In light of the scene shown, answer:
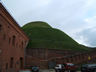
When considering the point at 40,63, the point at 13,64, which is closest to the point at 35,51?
the point at 40,63

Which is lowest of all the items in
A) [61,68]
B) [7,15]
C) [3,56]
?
[61,68]

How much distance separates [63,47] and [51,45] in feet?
13.7

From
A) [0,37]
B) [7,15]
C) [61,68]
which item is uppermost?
[7,15]

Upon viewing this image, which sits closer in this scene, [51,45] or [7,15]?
[7,15]

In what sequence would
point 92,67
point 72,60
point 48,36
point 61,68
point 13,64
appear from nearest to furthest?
point 92,67
point 13,64
point 61,68
point 72,60
point 48,36

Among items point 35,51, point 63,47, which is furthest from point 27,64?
point 63,47

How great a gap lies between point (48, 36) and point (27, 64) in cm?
2302

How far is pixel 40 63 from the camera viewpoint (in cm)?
3644

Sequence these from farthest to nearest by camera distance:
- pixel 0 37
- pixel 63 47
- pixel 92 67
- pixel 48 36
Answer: pixel 48 36 → pixel 63 47 → pixel 92 67 → pixel 0 37

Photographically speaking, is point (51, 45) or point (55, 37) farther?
point (55, 37)

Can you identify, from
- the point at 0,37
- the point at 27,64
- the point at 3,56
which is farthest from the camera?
the point at 27,64

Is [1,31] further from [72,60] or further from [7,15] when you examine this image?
[72,60]

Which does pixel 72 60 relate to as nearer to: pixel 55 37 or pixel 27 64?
pixel 27 64

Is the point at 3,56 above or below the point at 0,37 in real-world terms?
below
